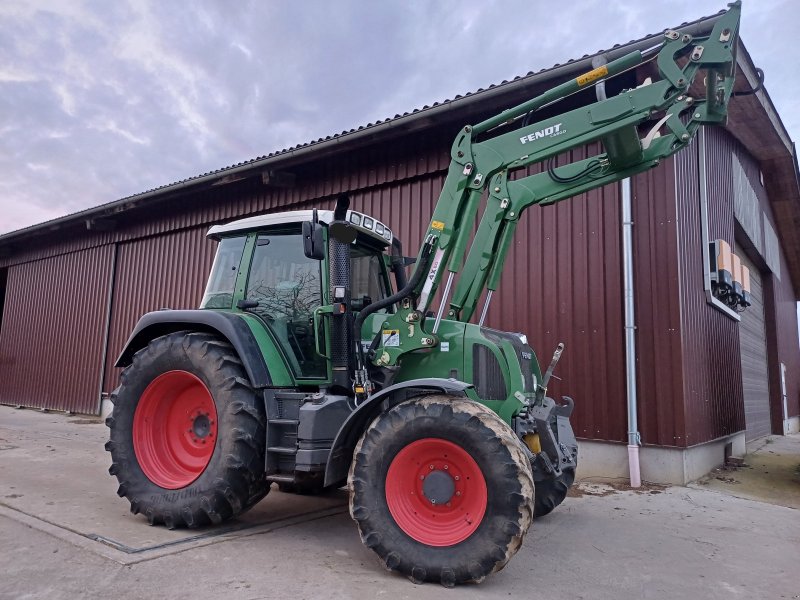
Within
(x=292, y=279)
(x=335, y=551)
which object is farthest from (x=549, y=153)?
(x=335, y=551)

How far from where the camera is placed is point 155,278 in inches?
520

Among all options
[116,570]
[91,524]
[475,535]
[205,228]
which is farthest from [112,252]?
[475,535]

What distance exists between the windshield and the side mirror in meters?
1.19

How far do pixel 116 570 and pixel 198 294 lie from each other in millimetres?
9150

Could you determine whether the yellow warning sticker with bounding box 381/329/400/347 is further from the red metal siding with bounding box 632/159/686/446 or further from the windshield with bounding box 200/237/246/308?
the red metal siding with bounding box 632/159/686/446

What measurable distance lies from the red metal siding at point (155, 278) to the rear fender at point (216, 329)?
6843mm

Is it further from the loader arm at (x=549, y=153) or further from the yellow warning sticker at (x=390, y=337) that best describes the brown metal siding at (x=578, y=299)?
the yellow warning sticker at (x=390, y=337)

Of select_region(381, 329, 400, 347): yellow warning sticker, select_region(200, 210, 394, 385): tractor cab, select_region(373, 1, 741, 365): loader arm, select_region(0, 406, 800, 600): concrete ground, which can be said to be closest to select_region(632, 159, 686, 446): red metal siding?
select_region(0, 406, 800, 600): concrete ground

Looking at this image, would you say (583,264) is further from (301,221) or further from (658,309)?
(301,221)

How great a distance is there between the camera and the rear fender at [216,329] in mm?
4574

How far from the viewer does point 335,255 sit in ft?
15.7

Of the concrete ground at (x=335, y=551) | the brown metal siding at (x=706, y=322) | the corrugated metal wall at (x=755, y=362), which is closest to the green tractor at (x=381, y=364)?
the concrete ground at (x=335, y=551)

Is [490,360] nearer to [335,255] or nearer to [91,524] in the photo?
[335,255]

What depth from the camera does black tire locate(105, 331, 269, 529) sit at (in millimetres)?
4422
